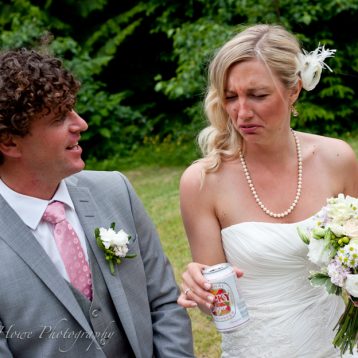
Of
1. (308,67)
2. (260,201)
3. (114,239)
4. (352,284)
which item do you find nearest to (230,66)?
(308,67)

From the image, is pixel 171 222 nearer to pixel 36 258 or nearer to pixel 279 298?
pixel 279 298

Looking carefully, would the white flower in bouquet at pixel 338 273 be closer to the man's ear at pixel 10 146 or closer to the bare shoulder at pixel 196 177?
the bare shoulder at pixel 196 177

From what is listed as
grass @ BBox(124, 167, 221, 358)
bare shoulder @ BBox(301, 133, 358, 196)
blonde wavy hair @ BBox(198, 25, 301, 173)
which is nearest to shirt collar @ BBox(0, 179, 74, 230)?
blonde wavy hair @ BBox(198, 25, 301, 173)

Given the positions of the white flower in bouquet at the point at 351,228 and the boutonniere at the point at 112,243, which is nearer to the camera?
the white flower in bouquet at the point at 351,228

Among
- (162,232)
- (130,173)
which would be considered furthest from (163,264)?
(130,173)

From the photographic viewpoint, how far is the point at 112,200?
3.22 m

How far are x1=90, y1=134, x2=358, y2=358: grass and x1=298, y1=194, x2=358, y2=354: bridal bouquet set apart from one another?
2.00 meters

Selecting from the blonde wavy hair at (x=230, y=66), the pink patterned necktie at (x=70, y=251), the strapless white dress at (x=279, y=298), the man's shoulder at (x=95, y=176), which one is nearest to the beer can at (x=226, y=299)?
the pink patterned necktie at (x=70, y=251)

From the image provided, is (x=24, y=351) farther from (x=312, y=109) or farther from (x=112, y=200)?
(x=312, y=109)

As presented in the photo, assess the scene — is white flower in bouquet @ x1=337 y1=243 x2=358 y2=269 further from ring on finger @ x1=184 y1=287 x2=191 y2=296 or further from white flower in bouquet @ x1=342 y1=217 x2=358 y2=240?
ring on finger @ x1=184 y1=287 x2=191 y2=296

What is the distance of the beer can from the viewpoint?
2697mm

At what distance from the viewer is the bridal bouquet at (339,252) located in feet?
8.85

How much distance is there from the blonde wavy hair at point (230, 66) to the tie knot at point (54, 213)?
868 millimetres

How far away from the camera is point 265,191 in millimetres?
3543
